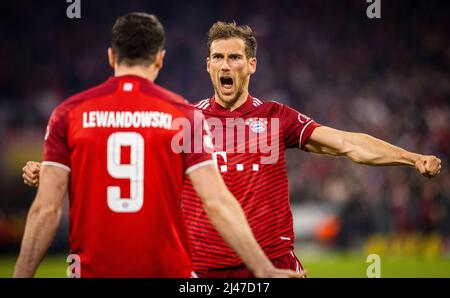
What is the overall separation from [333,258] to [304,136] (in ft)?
36.4

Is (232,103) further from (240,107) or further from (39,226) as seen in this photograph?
(39,226)

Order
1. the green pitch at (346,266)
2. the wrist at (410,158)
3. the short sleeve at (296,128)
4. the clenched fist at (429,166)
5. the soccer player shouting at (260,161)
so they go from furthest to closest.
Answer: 1. the green pitch at (346,266)
2. the short sleeve at (296,128)
3. the soccer player shouting at (260,161)
4. the wrist at (410,158)
5. the clenched fist at (429,166)

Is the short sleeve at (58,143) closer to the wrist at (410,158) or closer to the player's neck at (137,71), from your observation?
the player's neck at (137,71)

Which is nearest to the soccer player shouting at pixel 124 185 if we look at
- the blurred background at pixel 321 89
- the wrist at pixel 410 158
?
the wrist at pixel 410 158

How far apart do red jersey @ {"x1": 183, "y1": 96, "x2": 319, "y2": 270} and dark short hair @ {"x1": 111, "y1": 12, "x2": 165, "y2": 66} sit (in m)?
2.05

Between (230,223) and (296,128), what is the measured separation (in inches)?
90.1

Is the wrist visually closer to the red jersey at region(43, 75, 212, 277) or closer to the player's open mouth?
the player's open mouth

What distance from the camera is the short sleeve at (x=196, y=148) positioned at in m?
4.15

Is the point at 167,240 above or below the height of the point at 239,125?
below

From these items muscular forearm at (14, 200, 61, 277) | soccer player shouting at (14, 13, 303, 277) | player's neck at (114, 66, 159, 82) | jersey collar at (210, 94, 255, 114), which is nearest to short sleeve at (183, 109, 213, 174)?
soccer player shouting at (14, 13, 303, 277)

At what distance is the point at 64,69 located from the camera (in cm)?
2386

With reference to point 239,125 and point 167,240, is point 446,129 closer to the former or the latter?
point 239,125

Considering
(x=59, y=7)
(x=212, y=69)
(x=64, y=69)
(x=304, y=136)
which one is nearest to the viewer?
(x=304, y=136)

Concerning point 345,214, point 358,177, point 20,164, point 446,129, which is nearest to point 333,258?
point 345,214
